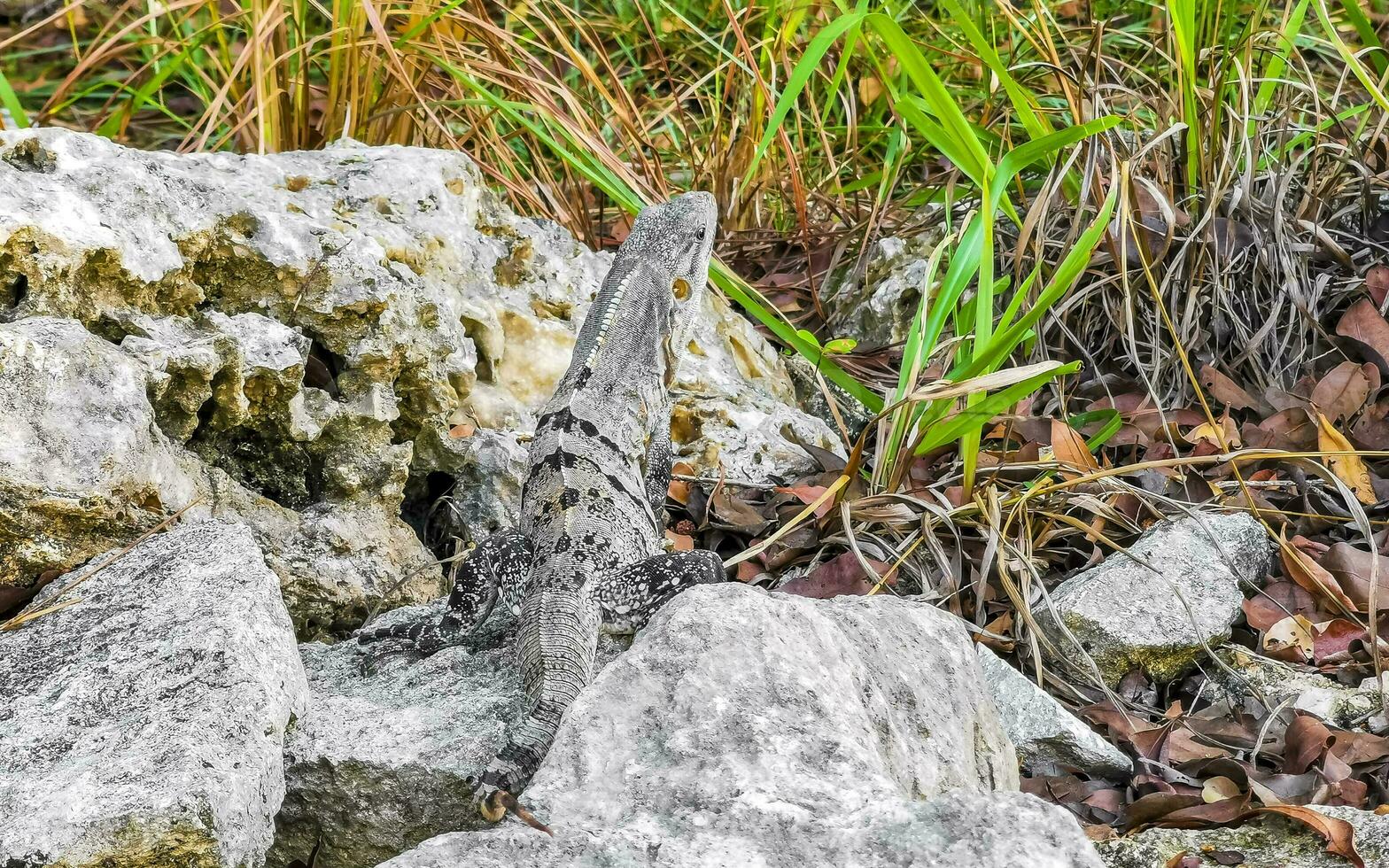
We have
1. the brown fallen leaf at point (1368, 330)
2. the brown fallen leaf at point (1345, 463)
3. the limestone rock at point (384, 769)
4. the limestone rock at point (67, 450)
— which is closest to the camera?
the limestone rock at point (384, 769)

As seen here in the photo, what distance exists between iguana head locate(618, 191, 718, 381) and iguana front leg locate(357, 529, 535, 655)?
97 centimetres

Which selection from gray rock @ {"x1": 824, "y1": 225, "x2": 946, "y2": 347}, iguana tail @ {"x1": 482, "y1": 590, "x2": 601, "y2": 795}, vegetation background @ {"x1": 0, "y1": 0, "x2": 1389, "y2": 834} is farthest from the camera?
gray rock @ {"x1": 824, "y1": 225, "x2": 946, "y2": 347}

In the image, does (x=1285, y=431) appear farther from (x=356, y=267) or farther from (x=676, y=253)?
(x=356, y=267)

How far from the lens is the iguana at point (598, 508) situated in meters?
2.90

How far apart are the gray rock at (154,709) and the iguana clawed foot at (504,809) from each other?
482 millimetres

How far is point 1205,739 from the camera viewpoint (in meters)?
3.25

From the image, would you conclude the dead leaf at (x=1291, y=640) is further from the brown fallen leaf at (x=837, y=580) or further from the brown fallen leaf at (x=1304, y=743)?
the brown fallen leaf at (x=837, y=580)

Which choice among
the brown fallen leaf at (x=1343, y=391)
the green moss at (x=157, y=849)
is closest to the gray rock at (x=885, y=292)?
the brown fallen leaf at (x=1343, y=391)

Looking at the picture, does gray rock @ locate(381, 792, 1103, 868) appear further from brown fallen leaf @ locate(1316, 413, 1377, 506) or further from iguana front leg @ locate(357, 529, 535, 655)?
brown fallen leaf @ locate(1316, 413, 1377, 506)

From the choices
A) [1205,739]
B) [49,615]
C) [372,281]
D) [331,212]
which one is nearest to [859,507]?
[1205,739]

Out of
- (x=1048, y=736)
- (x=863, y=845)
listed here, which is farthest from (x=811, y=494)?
(x=863, y=845)

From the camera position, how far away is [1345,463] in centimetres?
407

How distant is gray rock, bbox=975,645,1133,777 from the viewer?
314 centimetres

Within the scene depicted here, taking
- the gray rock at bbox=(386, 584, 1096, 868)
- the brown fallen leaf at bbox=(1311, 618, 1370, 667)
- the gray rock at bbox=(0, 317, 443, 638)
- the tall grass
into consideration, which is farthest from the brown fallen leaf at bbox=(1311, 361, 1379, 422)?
the gray rock at bbox=(0, 317, 443, 638)
